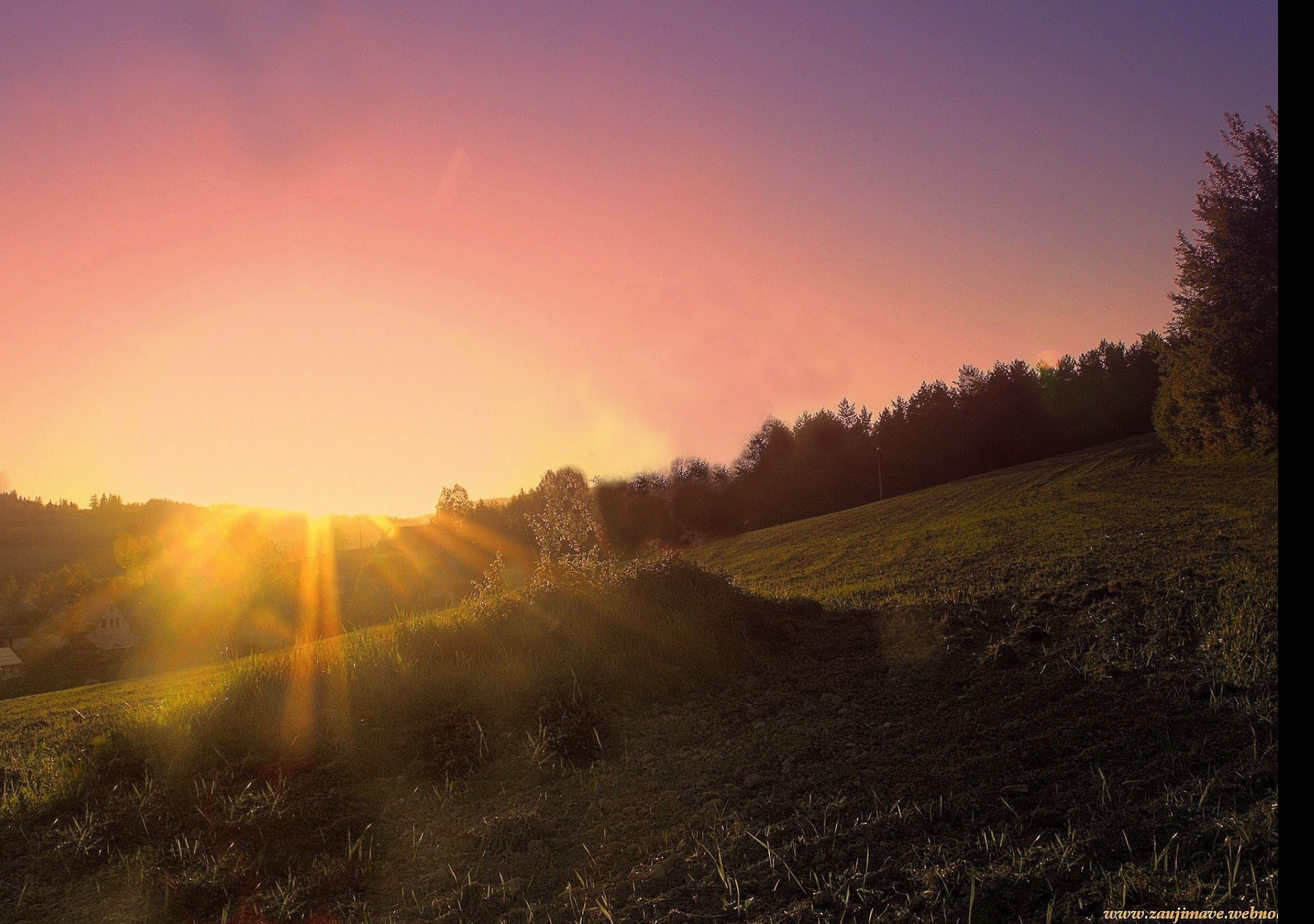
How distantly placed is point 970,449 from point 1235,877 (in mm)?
57095

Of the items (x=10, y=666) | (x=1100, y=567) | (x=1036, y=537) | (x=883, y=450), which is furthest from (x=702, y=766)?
(x=883, y=450)

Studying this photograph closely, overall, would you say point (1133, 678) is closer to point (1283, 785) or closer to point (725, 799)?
point (725, 799)

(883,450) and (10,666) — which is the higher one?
(883,450)

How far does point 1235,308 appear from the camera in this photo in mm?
22094

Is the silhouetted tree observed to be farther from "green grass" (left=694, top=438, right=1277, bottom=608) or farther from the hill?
the hill

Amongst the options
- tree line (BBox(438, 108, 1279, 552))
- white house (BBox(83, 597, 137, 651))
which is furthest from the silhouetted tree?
white house (BBox(83, 597, 137, 651))

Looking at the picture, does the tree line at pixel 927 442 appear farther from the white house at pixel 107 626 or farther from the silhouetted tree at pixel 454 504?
the white house at pixel 107 626

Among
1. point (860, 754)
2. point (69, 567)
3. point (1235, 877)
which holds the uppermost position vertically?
point (1235, 877)

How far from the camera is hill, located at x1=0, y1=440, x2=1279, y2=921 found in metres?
3.11

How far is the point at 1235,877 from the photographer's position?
2598 millimetres

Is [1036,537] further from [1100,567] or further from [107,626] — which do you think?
[107,626]

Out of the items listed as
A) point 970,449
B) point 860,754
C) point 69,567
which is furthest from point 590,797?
point 69,567

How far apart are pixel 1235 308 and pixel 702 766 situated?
25.2 metres

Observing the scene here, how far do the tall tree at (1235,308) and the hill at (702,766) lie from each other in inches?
646
